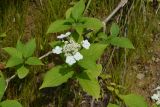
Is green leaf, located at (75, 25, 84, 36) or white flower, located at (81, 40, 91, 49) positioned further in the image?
green leaf, located at (75, 25, 84, 36)

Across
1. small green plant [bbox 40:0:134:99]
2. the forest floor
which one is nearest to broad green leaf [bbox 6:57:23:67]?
small green plant [bbox 40:0:134:99]

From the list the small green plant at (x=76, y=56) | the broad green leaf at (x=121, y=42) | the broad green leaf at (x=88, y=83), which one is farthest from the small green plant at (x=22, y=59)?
the broad green leaf at (x=121, y=42)

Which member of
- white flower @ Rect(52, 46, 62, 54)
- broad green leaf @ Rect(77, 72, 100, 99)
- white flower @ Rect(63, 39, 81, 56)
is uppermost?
white flower @ Rect(63, 39, 81, 56)

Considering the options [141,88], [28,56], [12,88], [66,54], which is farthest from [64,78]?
[141,88]

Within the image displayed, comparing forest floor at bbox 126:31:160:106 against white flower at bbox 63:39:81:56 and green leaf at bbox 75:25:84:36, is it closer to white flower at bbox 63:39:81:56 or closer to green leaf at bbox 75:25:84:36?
green leaf at bbox 75:25:84:36

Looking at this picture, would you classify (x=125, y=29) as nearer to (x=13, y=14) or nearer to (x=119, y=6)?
(x=119, y=6)

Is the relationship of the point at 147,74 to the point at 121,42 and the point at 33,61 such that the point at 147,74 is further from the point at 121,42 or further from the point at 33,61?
the point at 33,61

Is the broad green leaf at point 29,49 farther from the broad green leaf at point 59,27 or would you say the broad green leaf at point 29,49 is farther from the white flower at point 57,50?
the white flower at point 57,50

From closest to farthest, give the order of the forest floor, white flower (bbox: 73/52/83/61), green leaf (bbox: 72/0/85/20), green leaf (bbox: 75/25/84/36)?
white flower (bbox: 73/52/83/61) → green leaf (bbox: 75/25/84/36) → green leaf (bbox: 72/0/85/20) → the forest floor
